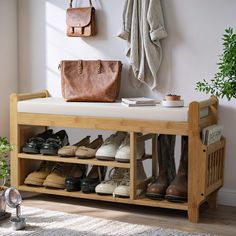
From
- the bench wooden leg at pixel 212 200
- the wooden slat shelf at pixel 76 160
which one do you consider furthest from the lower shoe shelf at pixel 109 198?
the bench wooden leg at pixel 212 200

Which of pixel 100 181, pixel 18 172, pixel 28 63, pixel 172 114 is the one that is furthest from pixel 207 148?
pixel 28 63

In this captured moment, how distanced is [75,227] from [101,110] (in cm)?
75

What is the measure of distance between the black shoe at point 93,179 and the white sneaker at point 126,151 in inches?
10.4

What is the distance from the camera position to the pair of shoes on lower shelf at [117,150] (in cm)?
331

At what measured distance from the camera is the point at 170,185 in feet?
10.7

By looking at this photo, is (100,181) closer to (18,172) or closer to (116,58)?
(18,172)

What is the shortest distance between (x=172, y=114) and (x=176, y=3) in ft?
2.73

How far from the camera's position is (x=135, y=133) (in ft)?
10.8

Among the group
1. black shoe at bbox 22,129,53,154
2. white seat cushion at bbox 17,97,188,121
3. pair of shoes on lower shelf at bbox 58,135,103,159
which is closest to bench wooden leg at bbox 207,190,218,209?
white seat cushion at bbox 17,97,188,121

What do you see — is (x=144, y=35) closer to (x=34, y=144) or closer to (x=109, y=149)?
(x=109, y=149)

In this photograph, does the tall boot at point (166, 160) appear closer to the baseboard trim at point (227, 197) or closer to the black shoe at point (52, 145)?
the baseboard trim at point (227, 197)

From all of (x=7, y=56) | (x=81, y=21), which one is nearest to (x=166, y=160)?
(x=81, y=21)

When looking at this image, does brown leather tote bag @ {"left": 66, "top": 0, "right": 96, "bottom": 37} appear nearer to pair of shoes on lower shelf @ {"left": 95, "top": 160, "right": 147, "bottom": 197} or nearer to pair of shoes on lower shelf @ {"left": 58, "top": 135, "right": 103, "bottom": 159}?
pair of shoes on lower shelf @ {"left": 58, "top": 135, "right": 103, "bottom": 159}

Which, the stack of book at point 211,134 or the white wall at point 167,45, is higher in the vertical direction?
the white wall at point 167,45
